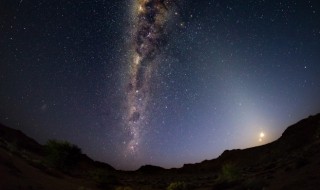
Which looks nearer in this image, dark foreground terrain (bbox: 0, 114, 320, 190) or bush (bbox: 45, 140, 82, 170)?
dark foreground terrain (bbox: 0, 114, 320, 190)

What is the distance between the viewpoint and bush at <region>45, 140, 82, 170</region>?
114 feet

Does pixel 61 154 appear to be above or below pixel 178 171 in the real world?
below

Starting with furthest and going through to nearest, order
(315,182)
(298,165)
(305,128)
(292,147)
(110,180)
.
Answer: (305,128) < (292,147) < (110,180) < (298,165) < (315,182)

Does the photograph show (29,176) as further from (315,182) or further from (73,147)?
(73,147)

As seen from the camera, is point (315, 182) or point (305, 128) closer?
point (315, 182)

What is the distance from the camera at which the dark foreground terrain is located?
54.1 ft

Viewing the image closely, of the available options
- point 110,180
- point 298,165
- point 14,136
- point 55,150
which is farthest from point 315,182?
point 14,136

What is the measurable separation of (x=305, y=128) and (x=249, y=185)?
182 ft

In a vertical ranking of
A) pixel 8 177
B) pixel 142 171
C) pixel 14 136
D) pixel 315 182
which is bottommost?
pixel 315 182

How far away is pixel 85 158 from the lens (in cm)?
8562

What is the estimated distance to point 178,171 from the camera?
8350cm

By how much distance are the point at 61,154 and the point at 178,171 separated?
51.7 metres

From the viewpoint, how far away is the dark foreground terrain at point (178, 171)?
16500 mm

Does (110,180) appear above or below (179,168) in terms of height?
below
